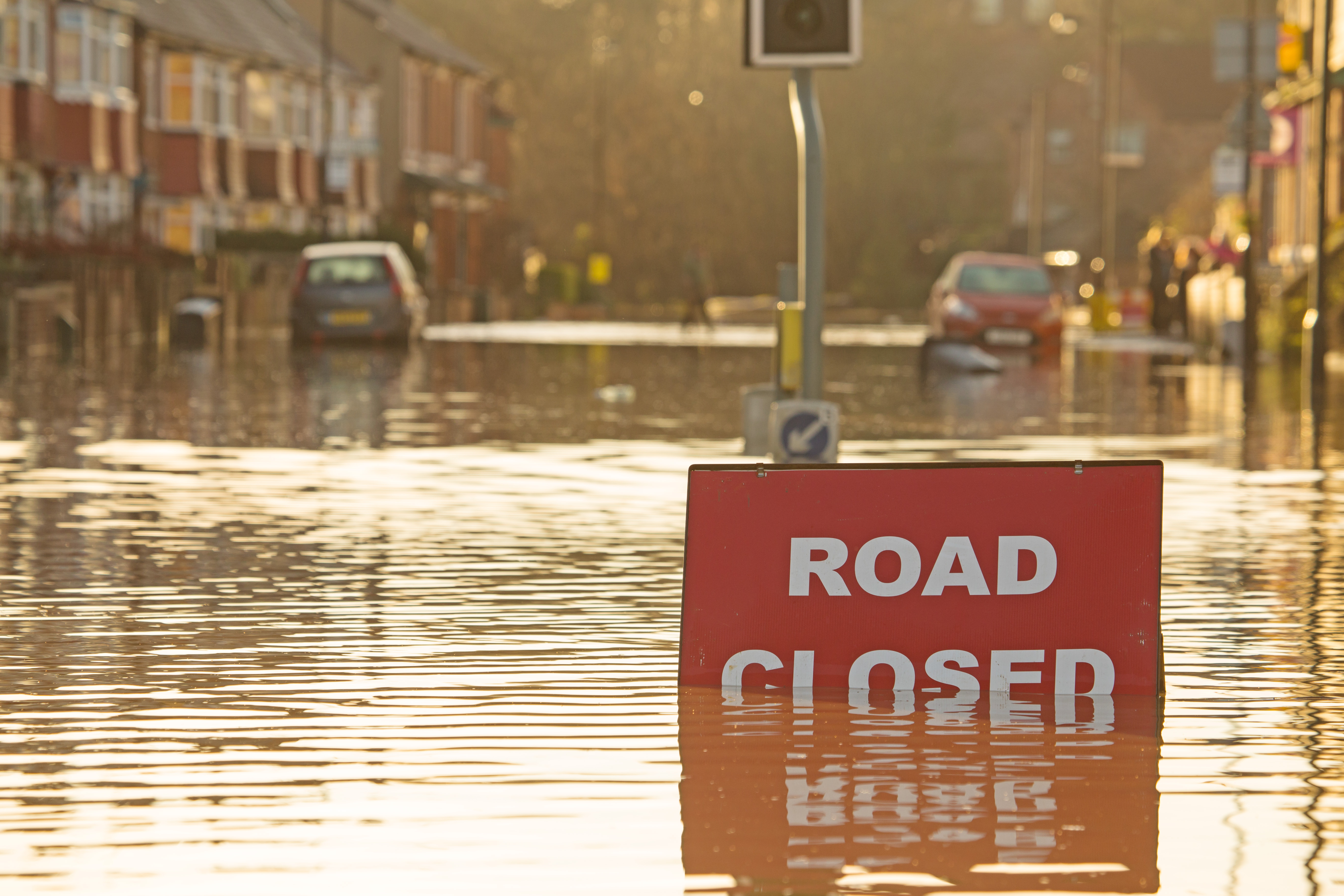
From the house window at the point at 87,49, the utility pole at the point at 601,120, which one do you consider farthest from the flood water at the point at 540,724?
the utility pole at the point at 601,120

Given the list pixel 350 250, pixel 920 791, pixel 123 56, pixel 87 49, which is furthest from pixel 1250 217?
pixel 123 56

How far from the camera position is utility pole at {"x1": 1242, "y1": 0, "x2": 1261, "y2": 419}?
3338cm

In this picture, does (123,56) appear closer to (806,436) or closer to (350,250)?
(350,250)

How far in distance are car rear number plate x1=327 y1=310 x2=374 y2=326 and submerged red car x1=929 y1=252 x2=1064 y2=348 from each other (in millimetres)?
8879

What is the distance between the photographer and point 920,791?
654 centimetres

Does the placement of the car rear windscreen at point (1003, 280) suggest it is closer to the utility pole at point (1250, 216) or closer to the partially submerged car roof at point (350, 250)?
the utility pole at point (1250, 216)

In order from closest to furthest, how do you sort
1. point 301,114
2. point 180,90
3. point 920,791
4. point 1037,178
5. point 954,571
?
point 920,791
point 954,571
point 180,90
point 301,114
point 1037,178

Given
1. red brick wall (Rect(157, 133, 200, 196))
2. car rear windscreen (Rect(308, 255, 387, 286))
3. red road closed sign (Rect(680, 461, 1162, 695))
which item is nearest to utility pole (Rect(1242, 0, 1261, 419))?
car rear windscreen (Rect(308, 255, 387, 286))

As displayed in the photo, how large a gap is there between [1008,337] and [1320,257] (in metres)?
12.4

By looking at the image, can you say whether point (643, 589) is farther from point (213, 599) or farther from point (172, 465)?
point (172, 465)

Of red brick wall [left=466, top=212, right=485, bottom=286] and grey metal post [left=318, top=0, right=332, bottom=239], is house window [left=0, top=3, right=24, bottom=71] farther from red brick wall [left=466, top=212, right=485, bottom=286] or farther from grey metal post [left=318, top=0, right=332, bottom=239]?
red brick wall [left=466, top=212, right=485, bottom=286]

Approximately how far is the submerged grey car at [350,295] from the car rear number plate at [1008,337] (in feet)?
31.0

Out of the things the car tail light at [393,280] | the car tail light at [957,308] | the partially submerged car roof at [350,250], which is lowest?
the car tail light at [957,308]

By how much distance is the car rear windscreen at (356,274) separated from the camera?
136 ft
